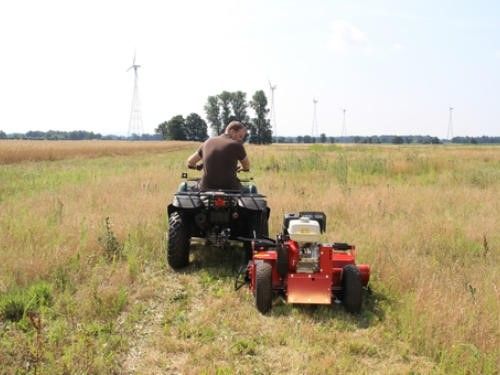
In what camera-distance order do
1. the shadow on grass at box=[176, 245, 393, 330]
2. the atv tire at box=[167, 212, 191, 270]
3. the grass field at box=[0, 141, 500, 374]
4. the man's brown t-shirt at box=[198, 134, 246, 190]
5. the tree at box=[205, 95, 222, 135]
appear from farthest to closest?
the tree at box=[205, 95, 222, 135]
the man's brown t-shirt at box=[198, 134, 246, 190]
the atv tire at box=[167, 212, 191, 270]
the shadow on grass at box=[176, 245, 393, 330]
the grass field at box=[0, 141, 500, 374]

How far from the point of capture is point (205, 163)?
619 centimetres

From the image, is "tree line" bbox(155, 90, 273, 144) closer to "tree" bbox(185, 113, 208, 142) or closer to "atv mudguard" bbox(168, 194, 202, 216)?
"tree" bbox(185, 113, 208, 142)

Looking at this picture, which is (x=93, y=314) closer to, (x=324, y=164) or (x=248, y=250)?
(x=248, y=250)

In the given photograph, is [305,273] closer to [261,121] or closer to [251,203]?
[251,203]

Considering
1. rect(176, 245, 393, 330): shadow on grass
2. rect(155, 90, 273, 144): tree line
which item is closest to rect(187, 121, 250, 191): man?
rect(176, 245, 393, 330): shadow on grass

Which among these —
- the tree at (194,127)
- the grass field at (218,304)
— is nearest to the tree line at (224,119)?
the tree at (194,127)

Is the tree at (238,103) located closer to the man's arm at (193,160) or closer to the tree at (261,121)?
the tree at (261,121)

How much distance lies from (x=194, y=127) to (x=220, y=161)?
96.0 metres

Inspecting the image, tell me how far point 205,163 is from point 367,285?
2530 mm

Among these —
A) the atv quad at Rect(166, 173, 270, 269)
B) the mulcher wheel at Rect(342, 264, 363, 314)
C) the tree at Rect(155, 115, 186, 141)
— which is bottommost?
the mulcher wheel at Rect(342, 264, 363, 314)

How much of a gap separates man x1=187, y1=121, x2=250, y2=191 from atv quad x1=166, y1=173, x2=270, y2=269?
190 millimetres

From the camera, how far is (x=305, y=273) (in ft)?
15.0

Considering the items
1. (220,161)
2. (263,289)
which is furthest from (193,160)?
(263,289)

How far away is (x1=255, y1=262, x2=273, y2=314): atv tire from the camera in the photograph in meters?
4.49
